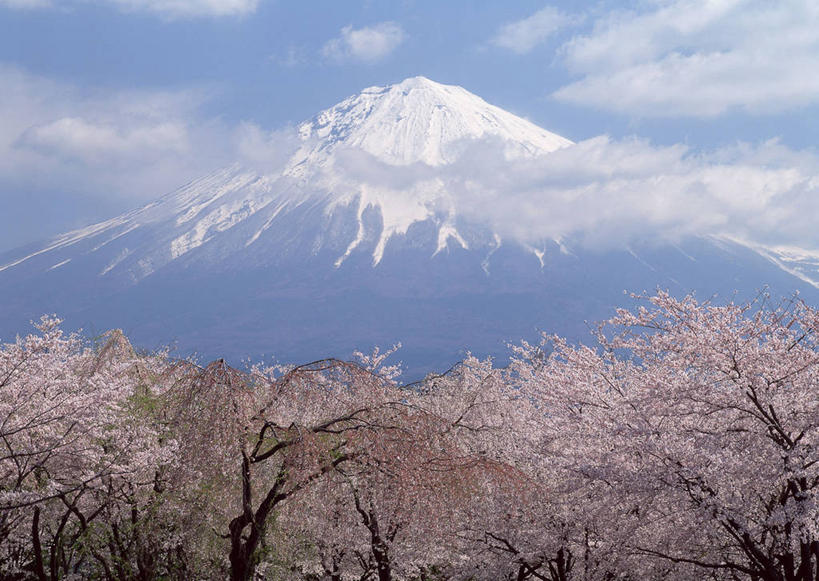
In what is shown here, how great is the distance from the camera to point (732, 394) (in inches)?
384

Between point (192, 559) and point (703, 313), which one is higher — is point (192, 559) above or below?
below

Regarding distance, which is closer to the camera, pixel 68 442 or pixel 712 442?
pixel 712 442

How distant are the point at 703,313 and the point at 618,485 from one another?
9.42 ft

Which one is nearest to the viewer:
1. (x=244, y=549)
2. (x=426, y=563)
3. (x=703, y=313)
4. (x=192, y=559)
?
(x=244, y=549)

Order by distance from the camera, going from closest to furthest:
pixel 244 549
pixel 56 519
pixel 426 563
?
pixel 244 549 → pixel 56 519 → pixel 426 563

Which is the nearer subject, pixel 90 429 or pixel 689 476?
pixel 689 476

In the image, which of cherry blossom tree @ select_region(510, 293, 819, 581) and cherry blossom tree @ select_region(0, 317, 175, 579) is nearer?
cherry blossom tree @ select_region(510, 293, 819, 581)

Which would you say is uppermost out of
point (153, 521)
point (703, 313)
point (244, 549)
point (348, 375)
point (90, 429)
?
point (703, 313)

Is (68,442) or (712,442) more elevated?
(712,442)

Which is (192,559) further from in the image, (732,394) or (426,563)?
(732,394)

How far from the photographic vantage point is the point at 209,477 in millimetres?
10016

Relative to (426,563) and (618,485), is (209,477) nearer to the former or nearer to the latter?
(618,485)

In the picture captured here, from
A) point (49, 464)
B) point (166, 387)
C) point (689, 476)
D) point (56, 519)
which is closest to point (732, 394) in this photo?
point (689, 476)

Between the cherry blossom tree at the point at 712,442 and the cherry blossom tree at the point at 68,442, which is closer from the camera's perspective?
the cherry blossom tree at the point at 712,442
